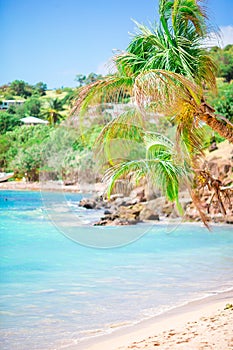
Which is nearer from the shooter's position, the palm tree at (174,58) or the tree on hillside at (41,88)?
the palm tree at (174,58)

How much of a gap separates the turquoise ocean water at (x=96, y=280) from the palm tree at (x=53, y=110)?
5553 millimetres

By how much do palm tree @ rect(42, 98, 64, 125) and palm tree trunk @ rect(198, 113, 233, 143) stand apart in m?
11.3

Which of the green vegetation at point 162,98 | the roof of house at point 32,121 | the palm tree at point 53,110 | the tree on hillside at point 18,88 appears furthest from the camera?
the palm tree at point 53,110

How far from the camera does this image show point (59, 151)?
665cm

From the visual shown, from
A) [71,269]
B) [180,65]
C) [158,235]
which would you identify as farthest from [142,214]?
[180,65]

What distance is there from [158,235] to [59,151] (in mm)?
2075

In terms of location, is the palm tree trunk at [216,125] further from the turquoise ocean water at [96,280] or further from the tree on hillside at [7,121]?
the tree on hillside at [7,121]

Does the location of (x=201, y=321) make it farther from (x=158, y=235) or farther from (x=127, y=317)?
(x=158, y=235)

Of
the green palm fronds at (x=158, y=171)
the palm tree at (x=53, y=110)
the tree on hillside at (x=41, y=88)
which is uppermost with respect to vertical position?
the tree on hillside at (x=41, y=88)

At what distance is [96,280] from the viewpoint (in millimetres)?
4531

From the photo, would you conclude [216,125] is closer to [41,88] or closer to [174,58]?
[174,58]

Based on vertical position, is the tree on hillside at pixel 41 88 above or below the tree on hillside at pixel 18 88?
above

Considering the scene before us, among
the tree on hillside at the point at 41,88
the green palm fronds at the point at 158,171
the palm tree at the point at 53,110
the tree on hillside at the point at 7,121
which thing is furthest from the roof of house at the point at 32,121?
the green palm fronds at the point at 158,171

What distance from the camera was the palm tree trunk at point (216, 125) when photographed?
2580 millimetres
